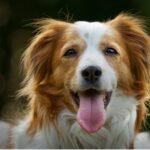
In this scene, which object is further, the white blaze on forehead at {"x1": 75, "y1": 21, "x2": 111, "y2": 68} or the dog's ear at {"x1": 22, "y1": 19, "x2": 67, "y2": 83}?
the dog's ear at {"x1": 22, "y1": 19, "x2": 67, "y2": 83}

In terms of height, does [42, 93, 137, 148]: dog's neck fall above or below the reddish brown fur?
below

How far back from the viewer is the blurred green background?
12.9m

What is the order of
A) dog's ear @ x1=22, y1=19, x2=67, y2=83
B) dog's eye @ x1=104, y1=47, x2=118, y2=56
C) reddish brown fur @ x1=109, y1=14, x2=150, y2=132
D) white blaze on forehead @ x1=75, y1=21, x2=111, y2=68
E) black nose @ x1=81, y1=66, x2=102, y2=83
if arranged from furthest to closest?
dog's ear @ x1=22, y1=19, x2=67, y2=83 < reddish brown fur @ x1=109, y1=14, x2=150, y2=132 < dog's eye @ x1=104, y1=47, x2=118, y2=56 < white blaze on forehead @ x1=75, y1=21, x2=111, y2=68 < black nose @ x1=81, y1=66, x2=102, y2=83

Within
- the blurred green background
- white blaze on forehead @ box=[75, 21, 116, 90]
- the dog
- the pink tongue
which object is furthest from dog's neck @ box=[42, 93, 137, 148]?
the blurred green background

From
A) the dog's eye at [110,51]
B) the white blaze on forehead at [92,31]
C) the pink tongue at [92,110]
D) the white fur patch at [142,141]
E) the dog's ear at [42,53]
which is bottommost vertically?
the white fur patch at [142,141]

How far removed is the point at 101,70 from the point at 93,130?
558 mm

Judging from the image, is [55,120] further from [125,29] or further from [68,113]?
[125,29]

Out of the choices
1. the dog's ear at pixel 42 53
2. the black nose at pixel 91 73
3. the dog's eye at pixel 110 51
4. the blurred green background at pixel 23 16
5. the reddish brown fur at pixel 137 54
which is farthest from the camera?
the blurred green background at pixel 23 16

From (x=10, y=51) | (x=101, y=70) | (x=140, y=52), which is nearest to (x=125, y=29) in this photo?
(x=140, y=52)

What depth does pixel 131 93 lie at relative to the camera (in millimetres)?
8703

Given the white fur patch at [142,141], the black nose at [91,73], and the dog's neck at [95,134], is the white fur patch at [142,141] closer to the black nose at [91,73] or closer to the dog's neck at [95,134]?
the dog's neck at [95,134]

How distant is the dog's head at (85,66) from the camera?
8.38 m

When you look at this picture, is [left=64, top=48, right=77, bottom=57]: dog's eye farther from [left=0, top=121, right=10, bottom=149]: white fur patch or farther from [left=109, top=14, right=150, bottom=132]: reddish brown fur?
[left=0, top=121, right=10, bottom=149]: white fur patch

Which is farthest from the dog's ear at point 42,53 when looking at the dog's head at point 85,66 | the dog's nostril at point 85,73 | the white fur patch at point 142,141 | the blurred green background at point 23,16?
the blurred green background at point 23,16
